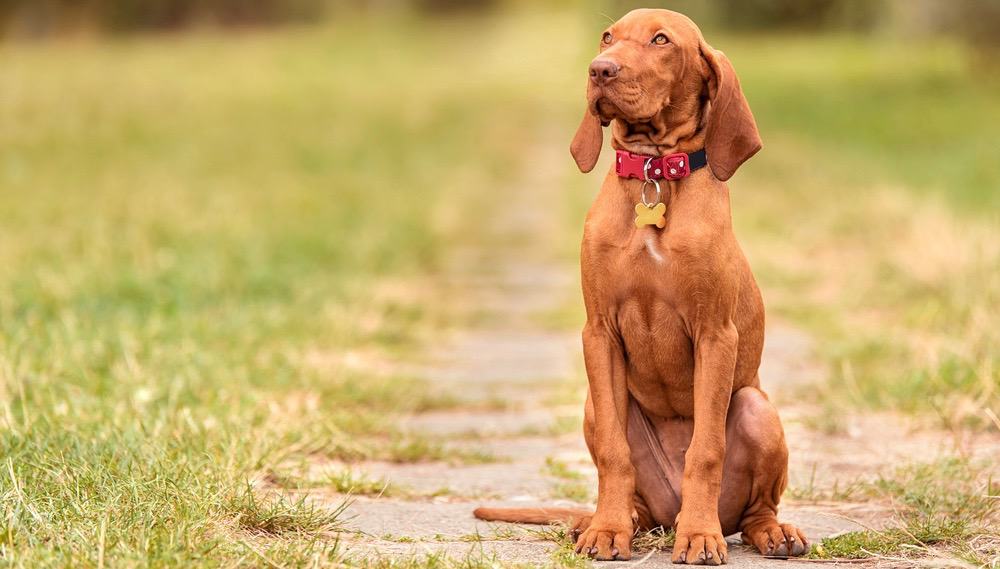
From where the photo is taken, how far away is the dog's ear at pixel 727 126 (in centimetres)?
374

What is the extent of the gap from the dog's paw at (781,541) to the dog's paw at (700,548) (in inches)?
7.8

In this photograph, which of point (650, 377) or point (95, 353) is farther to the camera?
point (95, 353)

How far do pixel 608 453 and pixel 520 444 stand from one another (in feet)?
5.86

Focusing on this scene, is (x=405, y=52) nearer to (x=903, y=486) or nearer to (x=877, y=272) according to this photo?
(x=877, y=272)

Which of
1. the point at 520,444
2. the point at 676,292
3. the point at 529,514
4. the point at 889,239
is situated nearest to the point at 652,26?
the point at 676,292

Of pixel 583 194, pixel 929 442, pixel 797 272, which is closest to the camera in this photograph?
pixel 929 442

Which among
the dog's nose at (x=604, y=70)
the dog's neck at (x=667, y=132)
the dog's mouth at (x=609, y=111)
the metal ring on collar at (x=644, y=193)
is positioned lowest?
the metal ring on collar at (x=644, y=193)

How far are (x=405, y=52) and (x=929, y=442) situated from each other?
34851 millimetres

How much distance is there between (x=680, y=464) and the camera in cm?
397

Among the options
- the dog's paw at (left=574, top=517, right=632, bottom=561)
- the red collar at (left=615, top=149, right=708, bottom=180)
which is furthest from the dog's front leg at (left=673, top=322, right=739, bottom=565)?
the red collar at (left=615, top=149, right=708, bottom=180)

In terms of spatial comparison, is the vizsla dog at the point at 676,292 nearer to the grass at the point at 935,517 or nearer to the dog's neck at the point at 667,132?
the dog's neck at the point at 667,132

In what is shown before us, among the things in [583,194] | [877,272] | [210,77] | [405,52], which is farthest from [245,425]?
[405,52]

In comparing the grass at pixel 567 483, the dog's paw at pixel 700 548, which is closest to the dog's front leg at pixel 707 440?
the dog's paw at pixel 700 548

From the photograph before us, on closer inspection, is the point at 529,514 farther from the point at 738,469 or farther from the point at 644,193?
the point at 644,193
